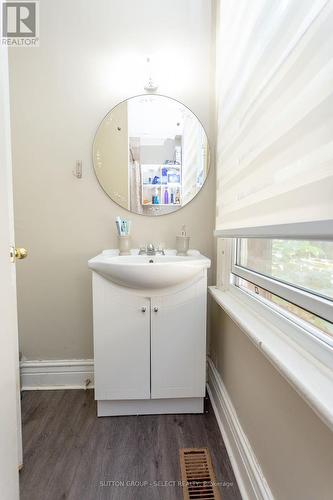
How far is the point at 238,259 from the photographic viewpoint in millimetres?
1304

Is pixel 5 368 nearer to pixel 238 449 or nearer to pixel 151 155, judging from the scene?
pixel 238 449

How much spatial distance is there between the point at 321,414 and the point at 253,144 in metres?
0.77

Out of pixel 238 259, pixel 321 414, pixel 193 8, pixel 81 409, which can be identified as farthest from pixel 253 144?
pixel 81 409

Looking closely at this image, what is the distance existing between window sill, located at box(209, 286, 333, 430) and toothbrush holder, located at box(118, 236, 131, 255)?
682 millimetres

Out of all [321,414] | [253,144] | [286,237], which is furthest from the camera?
[253,144]

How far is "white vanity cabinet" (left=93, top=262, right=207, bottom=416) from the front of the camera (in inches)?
50.8

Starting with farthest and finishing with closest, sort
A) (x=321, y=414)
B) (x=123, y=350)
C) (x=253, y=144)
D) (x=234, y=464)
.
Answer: (x=123, y=350)
(x=234, y=464)
(x=253, y=144)
(x=321, y=414)

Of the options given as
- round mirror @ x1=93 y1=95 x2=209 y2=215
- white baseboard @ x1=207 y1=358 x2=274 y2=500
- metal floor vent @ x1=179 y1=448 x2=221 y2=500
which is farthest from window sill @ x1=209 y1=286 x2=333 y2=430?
round mirror @ x1=93 y1=95 x2=209 y2=215

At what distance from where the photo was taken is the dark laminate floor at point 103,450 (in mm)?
976

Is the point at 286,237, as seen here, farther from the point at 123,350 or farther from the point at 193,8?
the point at 193,8

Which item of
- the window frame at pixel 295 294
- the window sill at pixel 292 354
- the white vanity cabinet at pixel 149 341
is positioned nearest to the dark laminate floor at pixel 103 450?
the white vanity cabinet at pixel 149 341

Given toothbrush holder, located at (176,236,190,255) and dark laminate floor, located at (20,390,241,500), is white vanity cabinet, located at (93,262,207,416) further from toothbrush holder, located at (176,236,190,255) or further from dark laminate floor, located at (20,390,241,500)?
toothbrush holder, located at (176,236,190,255)

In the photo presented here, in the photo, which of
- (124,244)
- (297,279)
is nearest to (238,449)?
(297,279)

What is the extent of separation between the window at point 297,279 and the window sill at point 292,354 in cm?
3
